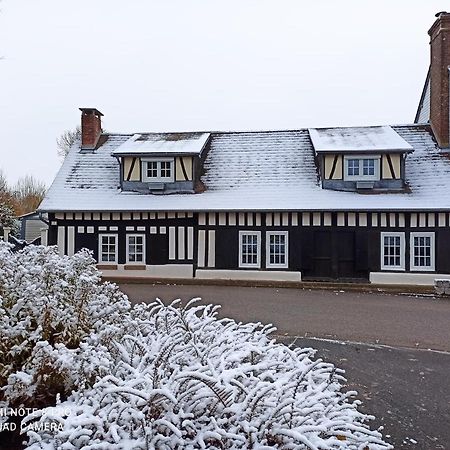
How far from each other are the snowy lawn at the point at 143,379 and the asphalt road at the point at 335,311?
164 inches

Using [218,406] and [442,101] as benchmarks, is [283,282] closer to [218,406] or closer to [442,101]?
[442,101]

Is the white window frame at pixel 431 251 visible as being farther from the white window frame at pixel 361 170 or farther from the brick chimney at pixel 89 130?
the brick chimney at pixel 89 130

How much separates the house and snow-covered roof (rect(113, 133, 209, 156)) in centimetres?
7

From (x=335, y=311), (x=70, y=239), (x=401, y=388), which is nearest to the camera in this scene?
(x=401, y=388)

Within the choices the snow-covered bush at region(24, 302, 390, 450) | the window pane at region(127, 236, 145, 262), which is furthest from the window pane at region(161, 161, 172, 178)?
the snow-covered bush at region(24, 302, 390, 450)

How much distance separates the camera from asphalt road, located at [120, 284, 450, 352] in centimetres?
787

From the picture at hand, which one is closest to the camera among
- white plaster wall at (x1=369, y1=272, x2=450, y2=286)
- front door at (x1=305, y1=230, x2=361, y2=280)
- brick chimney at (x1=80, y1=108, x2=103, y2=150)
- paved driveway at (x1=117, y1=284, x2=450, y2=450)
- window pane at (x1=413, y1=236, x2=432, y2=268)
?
paved driveway at (x1=117, y1=284, x2=450, y2=450)

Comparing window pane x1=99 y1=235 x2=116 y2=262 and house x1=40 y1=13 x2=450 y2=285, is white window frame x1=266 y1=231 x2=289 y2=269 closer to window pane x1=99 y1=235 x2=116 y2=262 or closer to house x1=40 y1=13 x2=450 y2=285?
house x1=40 y1=13 x2=450 y2=285

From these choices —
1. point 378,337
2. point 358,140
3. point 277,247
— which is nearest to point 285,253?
point 277,247

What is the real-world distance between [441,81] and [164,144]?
9747mm

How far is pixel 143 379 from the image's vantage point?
304 cm

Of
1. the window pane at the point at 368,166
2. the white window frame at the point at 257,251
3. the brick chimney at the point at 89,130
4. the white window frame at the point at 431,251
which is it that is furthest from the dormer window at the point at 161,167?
the white window frame at the point at 431,251

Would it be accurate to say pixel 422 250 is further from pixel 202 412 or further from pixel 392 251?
pixel 202 412

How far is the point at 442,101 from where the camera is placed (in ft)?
53.6
